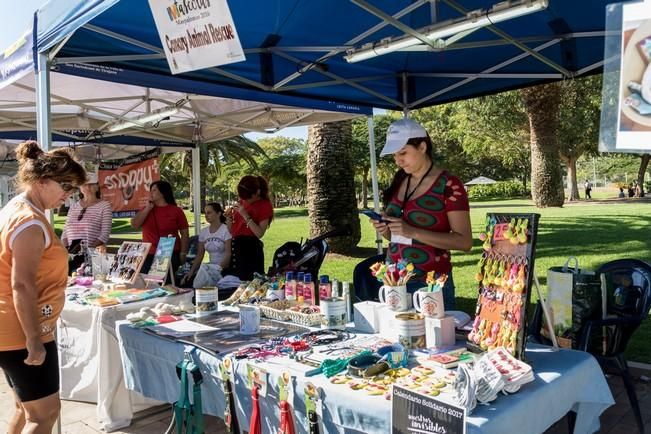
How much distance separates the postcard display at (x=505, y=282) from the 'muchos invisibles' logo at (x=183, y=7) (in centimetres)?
151

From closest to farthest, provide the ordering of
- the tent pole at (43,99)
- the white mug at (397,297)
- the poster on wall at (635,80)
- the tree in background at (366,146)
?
the poster on wall at (635,80) → the white mug at (397,297) → the tent pole at (43,99) → the tree in background at (366,146)

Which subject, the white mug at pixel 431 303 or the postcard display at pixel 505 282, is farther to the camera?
the white mug at pixel 431 303

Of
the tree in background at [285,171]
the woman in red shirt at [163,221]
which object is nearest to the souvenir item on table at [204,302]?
the woman in red shirt at [163,221]

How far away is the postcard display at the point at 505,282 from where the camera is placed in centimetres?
174

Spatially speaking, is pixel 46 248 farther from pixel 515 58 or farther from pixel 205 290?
pixel 515 58

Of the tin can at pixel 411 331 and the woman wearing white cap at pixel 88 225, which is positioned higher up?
the woman wearing white cap at pixel 88 225

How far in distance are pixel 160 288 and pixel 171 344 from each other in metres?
1.24

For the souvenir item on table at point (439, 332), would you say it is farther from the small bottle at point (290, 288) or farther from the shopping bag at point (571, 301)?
the small bottle at point (290, 288)

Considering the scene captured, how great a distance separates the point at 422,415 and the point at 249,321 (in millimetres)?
1162

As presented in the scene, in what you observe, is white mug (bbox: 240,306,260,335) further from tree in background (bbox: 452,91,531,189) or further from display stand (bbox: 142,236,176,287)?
tree in background (bbox: 452,91,531,189)

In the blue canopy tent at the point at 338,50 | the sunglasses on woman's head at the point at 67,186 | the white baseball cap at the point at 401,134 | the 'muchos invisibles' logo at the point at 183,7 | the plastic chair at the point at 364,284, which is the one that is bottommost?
the plastic chair at the point at 364,284

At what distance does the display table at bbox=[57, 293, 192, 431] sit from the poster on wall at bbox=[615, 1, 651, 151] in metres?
2.49

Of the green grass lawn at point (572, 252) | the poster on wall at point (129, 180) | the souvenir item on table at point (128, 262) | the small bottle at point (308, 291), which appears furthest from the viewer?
the poster on wall at point (129, 180)

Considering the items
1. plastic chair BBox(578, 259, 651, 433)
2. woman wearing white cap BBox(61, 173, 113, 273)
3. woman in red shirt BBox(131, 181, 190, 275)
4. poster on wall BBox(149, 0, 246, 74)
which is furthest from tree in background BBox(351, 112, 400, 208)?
poster on wall BBox(149, 0, 246, 74)
